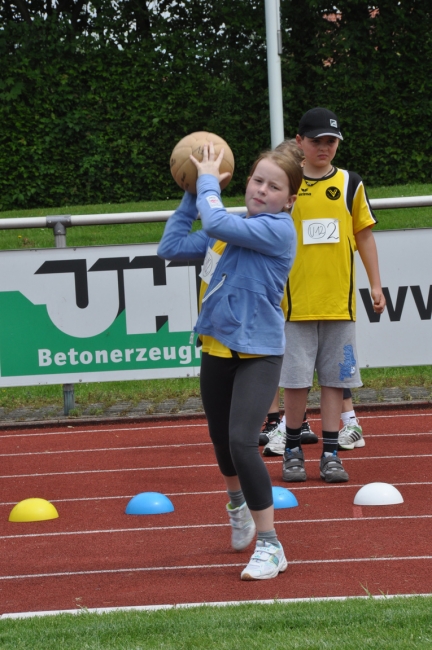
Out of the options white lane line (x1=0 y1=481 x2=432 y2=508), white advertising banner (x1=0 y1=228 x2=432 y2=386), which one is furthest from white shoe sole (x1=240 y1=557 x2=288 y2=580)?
white advertising banner (x1=0 y1=228 x2=432 y2=386)

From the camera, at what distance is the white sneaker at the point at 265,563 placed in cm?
452

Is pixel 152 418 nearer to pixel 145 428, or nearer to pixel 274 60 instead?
pixel 145 428

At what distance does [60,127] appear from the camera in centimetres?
2241

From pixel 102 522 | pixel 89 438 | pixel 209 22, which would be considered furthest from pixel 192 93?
pixel 102 522

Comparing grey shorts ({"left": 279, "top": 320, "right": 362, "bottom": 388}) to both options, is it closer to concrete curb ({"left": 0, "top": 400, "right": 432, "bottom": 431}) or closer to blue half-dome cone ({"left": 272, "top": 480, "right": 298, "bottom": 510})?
blue half-dome cone ({"left": 272, "top": 480, "right": 298, "bottom": 510})

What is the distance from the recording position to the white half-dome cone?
19.5 feet

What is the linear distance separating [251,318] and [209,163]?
0.70 m

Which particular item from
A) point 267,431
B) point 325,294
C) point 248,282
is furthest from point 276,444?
point 248,282

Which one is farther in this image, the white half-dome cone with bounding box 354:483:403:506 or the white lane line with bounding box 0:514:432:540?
the white half-dome cone with bounding box 354:483:403:506

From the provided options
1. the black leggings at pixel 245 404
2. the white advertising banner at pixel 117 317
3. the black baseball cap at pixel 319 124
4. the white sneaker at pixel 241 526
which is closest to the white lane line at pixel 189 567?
the white sneaker at pixel 241 526

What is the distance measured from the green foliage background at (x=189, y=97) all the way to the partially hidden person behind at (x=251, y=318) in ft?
58.0

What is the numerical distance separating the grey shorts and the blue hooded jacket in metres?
1.82

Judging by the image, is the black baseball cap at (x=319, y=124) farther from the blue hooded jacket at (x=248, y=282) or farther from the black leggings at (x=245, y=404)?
the black leggings at (x=245, y=404)

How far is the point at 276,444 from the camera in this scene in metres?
7.62
